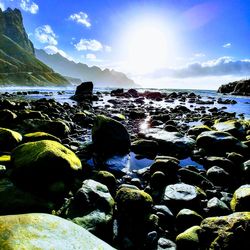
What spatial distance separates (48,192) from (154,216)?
3.19 m

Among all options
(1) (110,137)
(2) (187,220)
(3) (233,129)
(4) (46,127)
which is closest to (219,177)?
(2) (187,220)

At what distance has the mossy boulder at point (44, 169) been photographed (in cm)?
812

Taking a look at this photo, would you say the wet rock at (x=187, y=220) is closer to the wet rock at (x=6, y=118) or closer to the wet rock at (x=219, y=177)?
the wet rock at (x=219, y=177)

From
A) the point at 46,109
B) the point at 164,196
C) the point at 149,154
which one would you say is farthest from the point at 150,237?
the point at 46,109

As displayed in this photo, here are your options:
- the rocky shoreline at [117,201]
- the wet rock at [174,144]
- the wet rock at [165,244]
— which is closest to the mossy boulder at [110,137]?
the rocky shoreline at [117,201]

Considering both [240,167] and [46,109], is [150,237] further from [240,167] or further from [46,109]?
[46,109]

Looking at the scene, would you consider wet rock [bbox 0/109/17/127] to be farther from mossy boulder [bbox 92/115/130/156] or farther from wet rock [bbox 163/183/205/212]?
wet rock [bbox 163/183/205/212]

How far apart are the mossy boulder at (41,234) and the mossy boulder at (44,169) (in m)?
3.57

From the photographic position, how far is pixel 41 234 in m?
4.15

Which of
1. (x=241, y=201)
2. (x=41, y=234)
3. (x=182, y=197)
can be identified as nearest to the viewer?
(x=41, y=234)

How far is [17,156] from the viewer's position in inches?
360

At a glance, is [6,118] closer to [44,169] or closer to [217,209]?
[44,169]

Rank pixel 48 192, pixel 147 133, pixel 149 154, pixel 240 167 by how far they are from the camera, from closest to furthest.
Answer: pixel 48 192 → pixel 240 167 → pixel 149 154 → pixel 147 133

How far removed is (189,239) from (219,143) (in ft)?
30.8
